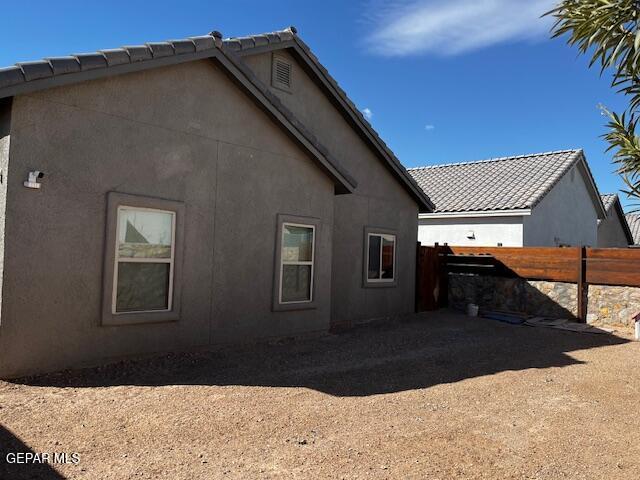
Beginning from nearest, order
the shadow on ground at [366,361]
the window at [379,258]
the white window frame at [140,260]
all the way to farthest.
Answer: the shadow on ground at [366,361], the white window frame at [140,260], the window at [379,258]

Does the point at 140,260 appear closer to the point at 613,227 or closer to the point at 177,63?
the point at 177,63

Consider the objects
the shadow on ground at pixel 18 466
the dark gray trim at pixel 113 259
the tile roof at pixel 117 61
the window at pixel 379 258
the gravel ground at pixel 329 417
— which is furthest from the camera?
the window at pixel 379 258

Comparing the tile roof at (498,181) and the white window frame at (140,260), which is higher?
the tile roof at (498,181)

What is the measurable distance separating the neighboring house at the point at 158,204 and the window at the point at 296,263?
3 centimetres

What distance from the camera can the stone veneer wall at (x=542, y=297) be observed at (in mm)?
12594

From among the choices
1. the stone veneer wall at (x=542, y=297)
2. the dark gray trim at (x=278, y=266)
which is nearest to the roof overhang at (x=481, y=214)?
the stone veneer wall at (x=542, y=297)

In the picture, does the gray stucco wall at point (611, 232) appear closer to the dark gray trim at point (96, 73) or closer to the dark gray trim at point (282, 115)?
the dark gray trim at point (282, 115)

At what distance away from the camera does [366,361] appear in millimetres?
8422

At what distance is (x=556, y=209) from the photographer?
20.0 meters

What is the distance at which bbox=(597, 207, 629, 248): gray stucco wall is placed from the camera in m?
29.0

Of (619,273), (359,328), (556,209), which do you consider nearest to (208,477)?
(359,328)

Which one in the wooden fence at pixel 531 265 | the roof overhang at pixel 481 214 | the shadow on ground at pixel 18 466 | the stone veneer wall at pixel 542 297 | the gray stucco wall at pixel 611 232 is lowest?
the shadow on ground at pixel 18 466

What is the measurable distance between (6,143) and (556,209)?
1910cm

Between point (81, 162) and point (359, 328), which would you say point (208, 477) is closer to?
point (81, 162)
